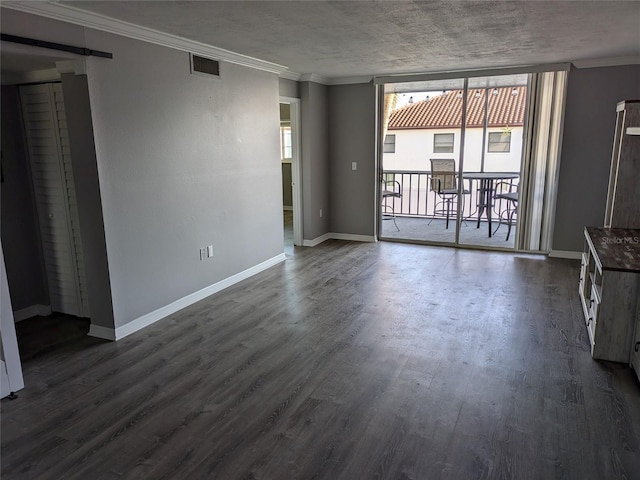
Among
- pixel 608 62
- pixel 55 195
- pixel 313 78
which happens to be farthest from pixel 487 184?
pixel 55 195

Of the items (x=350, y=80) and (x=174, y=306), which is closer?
(x=174, y=306)

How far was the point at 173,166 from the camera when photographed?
382 cm

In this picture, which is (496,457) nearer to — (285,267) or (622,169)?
(622,169)

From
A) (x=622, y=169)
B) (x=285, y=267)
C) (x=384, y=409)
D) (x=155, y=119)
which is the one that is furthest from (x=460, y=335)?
(x=155, y=119)

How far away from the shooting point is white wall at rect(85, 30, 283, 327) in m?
3.27

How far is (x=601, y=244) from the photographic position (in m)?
3.39

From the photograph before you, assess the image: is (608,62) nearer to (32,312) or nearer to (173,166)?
(173,166)

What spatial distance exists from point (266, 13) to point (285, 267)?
309cm

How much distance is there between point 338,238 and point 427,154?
3.53 m

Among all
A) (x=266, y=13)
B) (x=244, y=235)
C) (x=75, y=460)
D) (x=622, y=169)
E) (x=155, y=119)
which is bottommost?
(x=75, y=460)

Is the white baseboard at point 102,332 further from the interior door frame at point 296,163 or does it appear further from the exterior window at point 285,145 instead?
the exterior window at point 285,145

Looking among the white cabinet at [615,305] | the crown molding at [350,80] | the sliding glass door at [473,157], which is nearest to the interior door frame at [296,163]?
the crown molding at [350,80]

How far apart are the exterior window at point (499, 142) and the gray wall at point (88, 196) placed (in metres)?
7.34

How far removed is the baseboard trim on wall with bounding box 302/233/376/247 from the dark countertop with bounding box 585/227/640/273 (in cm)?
327
